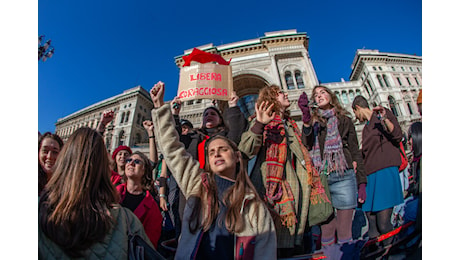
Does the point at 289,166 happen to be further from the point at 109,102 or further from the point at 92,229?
the point at 109,102

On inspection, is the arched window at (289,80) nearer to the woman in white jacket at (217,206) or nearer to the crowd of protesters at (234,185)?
the crowd of protesters at (234,185)

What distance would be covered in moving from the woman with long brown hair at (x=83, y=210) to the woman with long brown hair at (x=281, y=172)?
3.84 ft

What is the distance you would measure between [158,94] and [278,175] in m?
1.43

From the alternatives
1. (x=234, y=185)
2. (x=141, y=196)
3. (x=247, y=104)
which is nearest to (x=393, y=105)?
(x=247, y=104)

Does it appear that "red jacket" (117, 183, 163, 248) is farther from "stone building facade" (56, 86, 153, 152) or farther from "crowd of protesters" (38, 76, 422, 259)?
"stone building facade" (56, 86, 153, 152)

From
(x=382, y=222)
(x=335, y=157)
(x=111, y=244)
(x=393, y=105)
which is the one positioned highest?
(x=393, y=105)

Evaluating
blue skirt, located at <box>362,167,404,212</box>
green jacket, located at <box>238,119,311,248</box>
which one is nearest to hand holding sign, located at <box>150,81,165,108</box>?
green jacket, located at <box>238,119,311,248</box>

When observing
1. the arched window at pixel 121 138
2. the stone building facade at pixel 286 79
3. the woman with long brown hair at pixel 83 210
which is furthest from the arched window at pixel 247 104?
the woman with long brown hair at pixel 83 210

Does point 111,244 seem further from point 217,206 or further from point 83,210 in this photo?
point 217,206

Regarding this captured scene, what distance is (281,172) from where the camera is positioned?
1.88 m

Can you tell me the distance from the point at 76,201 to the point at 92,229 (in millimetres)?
202

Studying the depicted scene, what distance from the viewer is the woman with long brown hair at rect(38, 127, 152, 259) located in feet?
3.51

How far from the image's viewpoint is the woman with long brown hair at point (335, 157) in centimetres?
218

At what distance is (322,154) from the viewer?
8.46 ft
